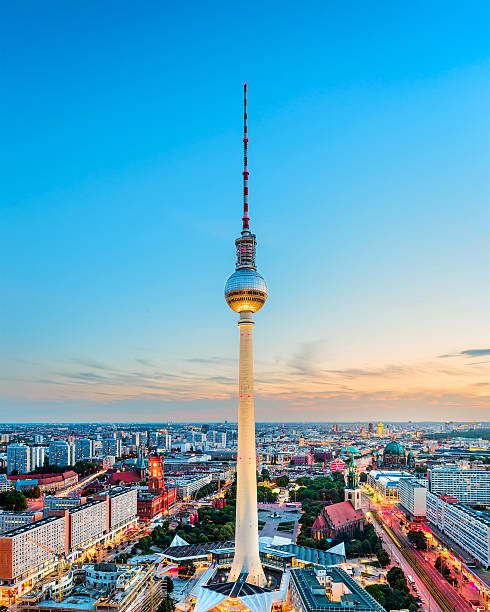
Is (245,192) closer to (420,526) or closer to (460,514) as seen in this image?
(460,514)

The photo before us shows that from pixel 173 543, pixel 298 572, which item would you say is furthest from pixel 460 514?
pixel 173 543

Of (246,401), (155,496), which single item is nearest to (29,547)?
Answer: (246,401)

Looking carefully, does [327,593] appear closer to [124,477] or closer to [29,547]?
[29,547]

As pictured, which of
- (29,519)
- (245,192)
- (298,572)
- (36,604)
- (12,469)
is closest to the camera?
(36,604)

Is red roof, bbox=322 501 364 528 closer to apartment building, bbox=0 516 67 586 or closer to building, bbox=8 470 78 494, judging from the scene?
apartment building, bbox=0 516 67 586

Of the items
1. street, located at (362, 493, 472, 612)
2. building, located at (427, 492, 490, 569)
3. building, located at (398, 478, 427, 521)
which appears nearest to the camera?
street, located at (362, 493, 472, 612)

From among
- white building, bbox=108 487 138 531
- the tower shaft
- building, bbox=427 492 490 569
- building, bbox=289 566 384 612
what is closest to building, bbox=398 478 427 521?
building, bbox=427 492 490 569
